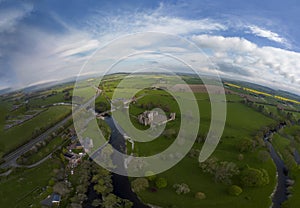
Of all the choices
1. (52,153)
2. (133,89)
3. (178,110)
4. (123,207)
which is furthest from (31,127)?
(133,89)

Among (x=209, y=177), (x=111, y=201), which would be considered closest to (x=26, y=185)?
(x=111, y=201)

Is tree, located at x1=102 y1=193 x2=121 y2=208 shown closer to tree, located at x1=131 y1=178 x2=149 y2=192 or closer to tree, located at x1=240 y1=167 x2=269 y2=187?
tree, located at x1=131 y1=178 x2=149 y2=192

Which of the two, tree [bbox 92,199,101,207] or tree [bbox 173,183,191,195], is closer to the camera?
tree [bbox 92,199,101,207]

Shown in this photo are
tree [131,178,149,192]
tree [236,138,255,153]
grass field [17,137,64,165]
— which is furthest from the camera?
tree [236,138,255,153]

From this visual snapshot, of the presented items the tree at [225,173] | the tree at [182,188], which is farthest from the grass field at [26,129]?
the tree at [225,173]

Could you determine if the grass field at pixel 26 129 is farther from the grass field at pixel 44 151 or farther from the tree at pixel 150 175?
the tree at pixel 150 175

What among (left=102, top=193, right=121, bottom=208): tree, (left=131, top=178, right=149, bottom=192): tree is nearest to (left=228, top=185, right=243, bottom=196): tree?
(left=131, top=178, right=149, bottom=192): tree

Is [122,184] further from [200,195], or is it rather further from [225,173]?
[225,173]
